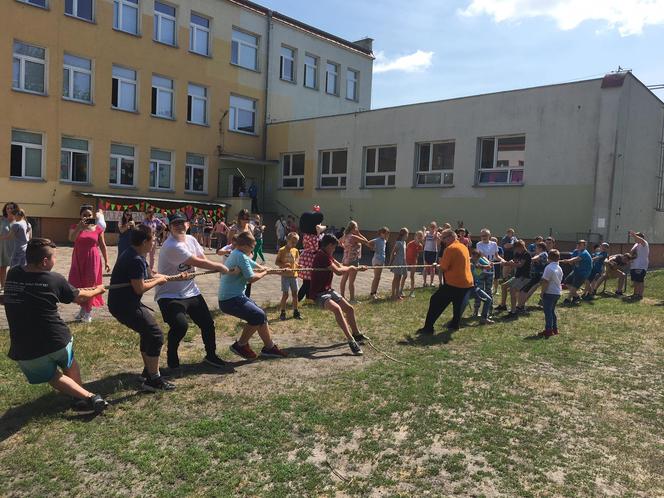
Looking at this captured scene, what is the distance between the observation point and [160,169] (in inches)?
1014

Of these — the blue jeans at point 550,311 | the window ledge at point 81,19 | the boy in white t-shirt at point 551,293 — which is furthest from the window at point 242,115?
the blue jeans at point 550,311

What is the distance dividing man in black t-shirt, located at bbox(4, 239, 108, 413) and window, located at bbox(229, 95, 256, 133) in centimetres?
2444

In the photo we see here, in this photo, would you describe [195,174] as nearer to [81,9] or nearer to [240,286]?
[81,9]

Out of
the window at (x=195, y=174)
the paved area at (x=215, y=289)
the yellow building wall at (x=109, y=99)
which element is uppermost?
the yellow building wall at (x=109, y=99)

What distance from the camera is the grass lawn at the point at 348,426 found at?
13.0 feet

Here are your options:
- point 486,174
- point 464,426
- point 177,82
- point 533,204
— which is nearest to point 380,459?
point 464,426

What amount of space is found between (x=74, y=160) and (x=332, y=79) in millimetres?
15647

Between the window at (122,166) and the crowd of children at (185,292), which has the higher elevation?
the window at (122,166)

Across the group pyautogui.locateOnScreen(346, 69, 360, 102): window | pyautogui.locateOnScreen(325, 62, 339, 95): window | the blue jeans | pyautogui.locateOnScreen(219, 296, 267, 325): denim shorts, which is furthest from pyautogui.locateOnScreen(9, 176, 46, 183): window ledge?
the blue jeans

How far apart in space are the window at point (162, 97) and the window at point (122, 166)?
223cm

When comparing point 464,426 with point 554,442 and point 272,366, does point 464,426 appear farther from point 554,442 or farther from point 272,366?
point 272,366

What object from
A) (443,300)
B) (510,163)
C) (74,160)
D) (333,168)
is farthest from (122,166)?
(443,300)

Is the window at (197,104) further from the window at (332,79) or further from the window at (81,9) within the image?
the window at (332,79)

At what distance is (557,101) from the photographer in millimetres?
18781
